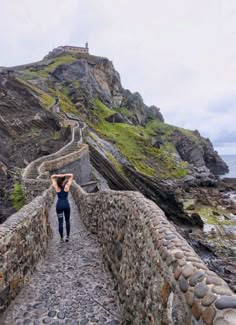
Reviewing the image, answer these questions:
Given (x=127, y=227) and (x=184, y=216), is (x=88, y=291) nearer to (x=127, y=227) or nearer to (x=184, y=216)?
(x=127, y=227)

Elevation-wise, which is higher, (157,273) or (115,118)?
(115,118)

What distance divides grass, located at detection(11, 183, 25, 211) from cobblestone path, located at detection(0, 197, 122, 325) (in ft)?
58.6

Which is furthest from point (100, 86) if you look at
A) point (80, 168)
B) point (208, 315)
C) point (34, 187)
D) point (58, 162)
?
point (208, 315)

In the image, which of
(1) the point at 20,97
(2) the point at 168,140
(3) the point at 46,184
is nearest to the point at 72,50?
(2) the point at 168,140

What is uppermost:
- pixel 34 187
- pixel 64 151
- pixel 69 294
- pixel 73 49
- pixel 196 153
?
pixel 73 49

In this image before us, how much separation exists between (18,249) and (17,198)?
74.7 ft

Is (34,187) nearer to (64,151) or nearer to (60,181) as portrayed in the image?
(60,181)

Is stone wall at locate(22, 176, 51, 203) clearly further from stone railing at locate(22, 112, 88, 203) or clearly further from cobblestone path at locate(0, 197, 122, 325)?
cobblestone path at locate(0, 197, 122, 325)

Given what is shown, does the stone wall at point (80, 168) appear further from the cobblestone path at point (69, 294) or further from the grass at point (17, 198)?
the cobblestone path at point (69, 294)

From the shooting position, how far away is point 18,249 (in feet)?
26.5

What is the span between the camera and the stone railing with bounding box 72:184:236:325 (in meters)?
3.34

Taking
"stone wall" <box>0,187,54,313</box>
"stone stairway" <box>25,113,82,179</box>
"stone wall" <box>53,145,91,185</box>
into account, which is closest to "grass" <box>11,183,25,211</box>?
"stone stairway" <box>25,113,82,179</box>

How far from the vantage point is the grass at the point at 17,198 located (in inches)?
1108

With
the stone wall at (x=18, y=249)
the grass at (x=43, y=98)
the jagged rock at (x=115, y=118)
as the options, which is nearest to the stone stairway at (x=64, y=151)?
the grass at (x=43, y=98)
